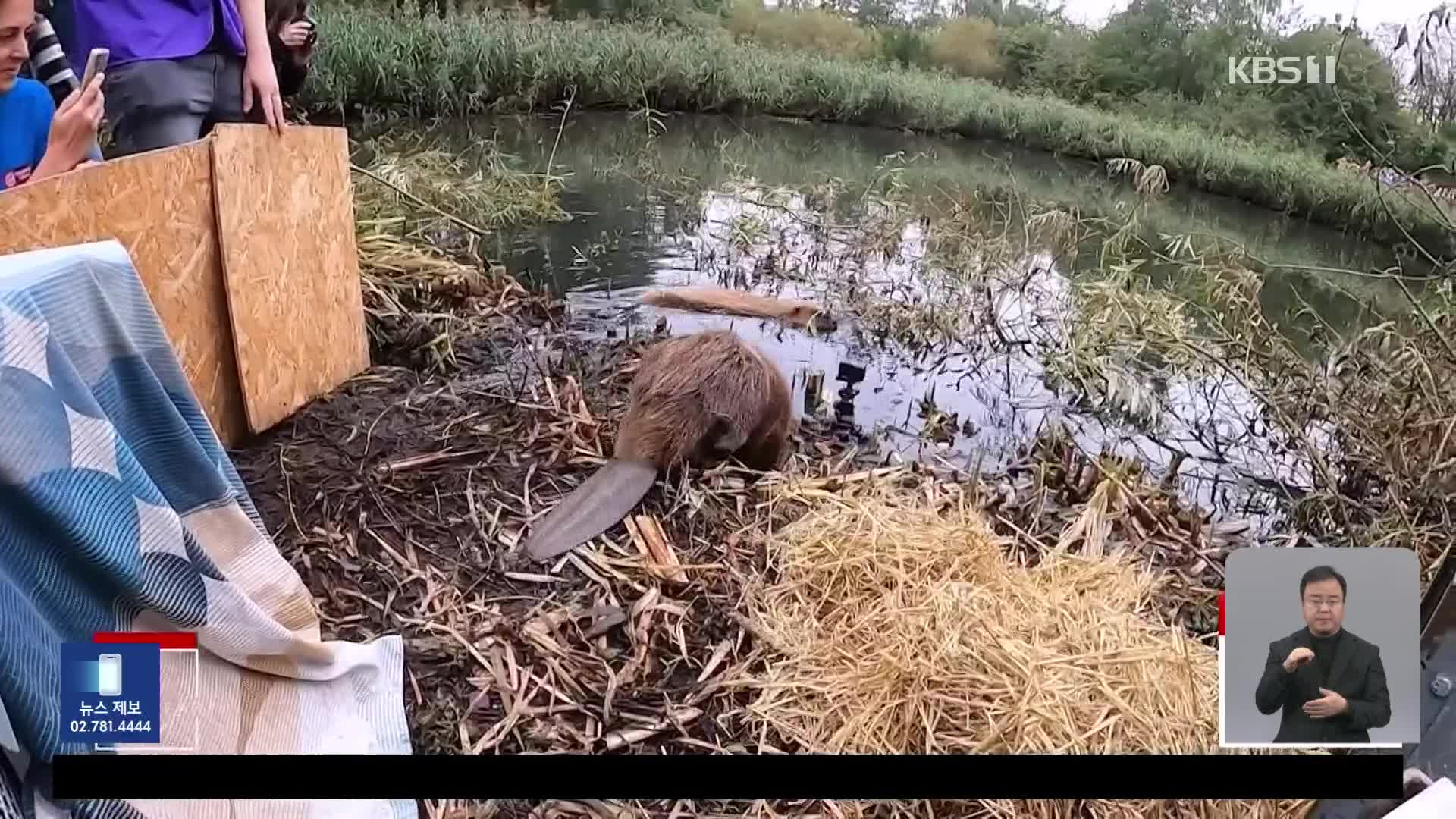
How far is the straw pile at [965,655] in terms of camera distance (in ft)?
4.67

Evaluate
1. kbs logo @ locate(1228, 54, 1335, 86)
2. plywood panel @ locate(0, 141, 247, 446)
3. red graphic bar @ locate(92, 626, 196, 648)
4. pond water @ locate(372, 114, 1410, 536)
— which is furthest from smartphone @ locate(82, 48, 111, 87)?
kbs logo @ locate(1228, 54, 1335, 86)

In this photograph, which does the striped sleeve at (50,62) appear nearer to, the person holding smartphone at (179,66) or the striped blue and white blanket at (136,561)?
the person holding smartphone at (179,66)

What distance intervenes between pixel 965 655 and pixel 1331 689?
21.6 inches

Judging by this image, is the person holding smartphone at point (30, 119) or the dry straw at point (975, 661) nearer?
the person holding smartphone at point (30, 119)

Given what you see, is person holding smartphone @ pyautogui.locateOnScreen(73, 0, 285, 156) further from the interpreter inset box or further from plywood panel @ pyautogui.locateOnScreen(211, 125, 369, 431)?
the interpreter inset box

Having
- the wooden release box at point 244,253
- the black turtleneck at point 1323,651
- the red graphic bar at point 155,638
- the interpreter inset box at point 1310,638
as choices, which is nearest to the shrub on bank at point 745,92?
the wooden release box at point 244,253

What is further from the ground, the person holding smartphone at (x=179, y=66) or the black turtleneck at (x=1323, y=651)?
the person holding smartphone at (x=179, y=66)

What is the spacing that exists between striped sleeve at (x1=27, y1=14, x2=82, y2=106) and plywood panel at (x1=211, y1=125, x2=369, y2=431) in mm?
183

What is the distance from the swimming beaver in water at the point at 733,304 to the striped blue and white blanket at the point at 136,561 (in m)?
0.68

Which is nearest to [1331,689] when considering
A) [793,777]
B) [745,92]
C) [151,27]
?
[793,777]

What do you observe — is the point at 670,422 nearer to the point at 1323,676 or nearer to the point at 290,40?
the point at 290,40

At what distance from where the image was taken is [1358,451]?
1.44 m

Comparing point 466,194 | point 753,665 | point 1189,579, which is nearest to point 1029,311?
point 1189,579

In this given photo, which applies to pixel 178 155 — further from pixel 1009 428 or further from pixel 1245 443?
pixel 1245 443
